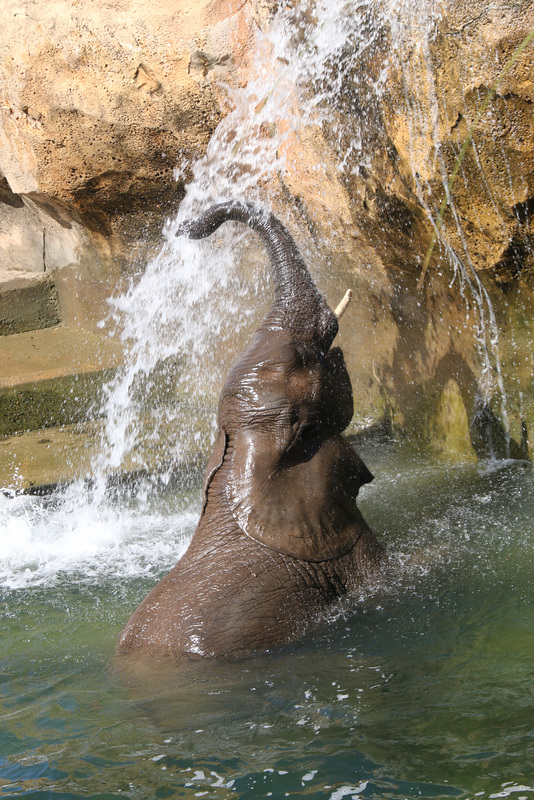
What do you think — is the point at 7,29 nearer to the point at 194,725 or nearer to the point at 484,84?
the point at 484,84

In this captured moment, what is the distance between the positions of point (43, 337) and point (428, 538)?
6940 mm

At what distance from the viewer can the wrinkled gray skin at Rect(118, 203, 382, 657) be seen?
337 centimetres

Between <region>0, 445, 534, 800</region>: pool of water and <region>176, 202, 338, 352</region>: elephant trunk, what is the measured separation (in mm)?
1244

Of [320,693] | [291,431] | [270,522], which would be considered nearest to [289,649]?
[320,693]

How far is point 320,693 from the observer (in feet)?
9.84

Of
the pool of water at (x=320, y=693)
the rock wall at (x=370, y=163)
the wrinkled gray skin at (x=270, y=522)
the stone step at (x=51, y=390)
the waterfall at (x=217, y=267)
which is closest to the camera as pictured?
the pool of water at (x=320, y=693)

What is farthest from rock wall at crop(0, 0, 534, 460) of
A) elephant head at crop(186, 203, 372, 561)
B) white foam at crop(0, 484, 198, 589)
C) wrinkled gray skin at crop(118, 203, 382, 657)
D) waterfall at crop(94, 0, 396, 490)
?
white foam at crop(0, 484, 198, 589)

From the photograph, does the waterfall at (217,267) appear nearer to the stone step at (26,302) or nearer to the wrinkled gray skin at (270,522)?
the stone step at (26,302)

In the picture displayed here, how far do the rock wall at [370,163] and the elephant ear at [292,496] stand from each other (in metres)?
2.68

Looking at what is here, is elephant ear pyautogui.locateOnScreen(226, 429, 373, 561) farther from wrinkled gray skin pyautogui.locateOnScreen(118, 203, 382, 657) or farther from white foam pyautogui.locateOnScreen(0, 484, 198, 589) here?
white foam pyautogui.locateOnScreen(0, 484, 198, 589)

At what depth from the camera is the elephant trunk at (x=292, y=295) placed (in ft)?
12.8

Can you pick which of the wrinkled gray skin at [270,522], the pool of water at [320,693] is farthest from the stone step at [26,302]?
the wrinkled gray skin at [270,522]

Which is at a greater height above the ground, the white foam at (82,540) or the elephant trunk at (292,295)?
the elephant trunk at (292,295)

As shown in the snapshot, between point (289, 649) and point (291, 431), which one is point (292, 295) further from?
point (289, 649)
